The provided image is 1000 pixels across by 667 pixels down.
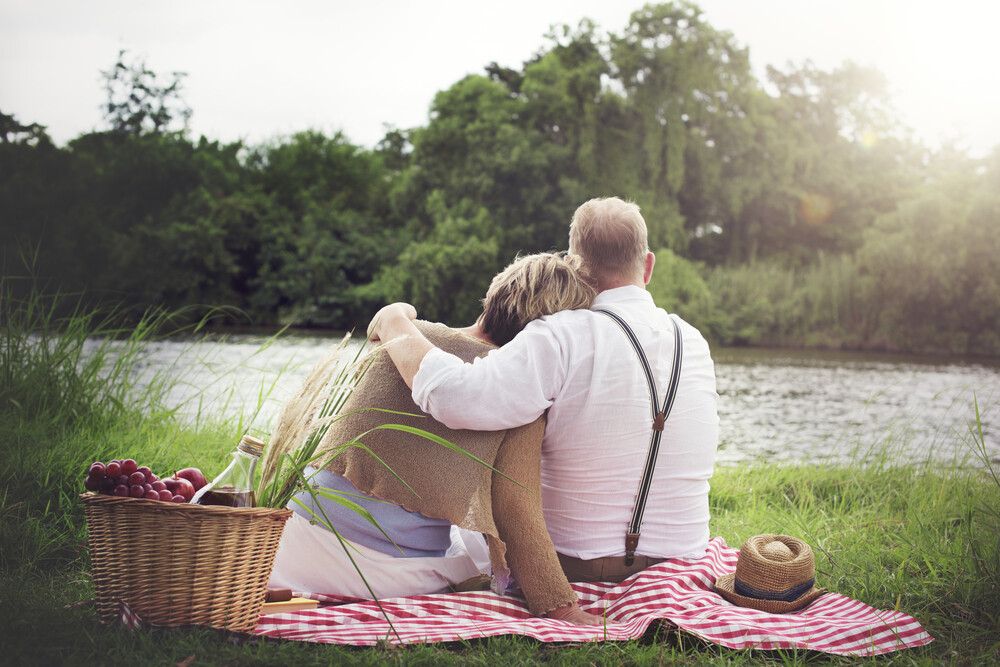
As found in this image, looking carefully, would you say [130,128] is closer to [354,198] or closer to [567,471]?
[354,198]

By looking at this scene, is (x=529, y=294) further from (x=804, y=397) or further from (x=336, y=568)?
(x=804, y=397)

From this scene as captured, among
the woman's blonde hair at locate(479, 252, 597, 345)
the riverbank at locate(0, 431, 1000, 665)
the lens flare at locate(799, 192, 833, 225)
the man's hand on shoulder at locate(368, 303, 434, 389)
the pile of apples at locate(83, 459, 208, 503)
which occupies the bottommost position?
the riverbank at locate(0, 431, 1000, 665)

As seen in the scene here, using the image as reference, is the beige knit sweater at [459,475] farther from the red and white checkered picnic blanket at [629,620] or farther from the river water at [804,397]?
the river water at [804,397]

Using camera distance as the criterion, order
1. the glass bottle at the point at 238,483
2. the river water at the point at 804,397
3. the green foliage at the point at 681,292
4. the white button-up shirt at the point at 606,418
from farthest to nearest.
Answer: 1. the green foliage at the point at 681,292
2. the river water at the point at 804,397
3. the white button-up shirt at the point at 606,418
4. the glass bottle at the point at 238,483

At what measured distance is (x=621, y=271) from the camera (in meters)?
2.44

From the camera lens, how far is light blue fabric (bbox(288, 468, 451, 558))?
7.11ft

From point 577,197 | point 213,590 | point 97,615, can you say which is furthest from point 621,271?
point 577,197

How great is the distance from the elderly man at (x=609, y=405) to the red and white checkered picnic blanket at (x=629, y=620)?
13 centimetres

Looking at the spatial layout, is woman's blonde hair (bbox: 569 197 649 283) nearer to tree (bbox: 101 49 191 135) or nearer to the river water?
the river water

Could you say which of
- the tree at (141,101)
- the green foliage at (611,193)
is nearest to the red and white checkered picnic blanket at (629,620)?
the green foliage at (611,193)

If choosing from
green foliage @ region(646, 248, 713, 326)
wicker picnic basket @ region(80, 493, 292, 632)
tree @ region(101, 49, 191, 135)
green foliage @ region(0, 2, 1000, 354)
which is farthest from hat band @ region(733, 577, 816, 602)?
tree @ region(101, 49, 191, 135)

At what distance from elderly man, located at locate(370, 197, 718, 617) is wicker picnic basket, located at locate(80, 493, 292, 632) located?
0.56 m

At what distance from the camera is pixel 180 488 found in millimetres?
1908

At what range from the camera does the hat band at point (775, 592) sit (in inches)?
90.9
